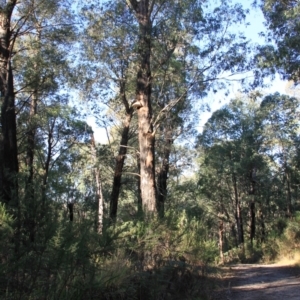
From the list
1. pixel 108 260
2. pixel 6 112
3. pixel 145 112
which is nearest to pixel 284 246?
pixel 145 112

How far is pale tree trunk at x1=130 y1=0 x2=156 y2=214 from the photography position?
10.4m

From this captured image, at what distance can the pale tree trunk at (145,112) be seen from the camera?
1039 cm

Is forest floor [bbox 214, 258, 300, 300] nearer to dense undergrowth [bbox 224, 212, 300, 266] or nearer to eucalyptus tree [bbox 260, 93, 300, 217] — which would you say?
dense undergrowth [bbox 224, 212, 300, 266]

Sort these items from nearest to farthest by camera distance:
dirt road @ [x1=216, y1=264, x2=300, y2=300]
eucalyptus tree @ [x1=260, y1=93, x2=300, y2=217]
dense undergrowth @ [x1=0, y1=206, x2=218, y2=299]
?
dense undergrowth @ [x1=0, y1=206, x2=218, y2=299]
dirt road @ [x1=216, y1=264, x2=300, y2=300]
eucalyptus tree @ [x1=260, y1=93, x2=300, y2=217]

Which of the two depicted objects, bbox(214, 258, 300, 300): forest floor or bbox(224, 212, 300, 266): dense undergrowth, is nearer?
bbox(214, 258, 300, 300): forest floor

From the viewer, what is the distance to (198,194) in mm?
34438

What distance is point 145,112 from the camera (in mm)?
11109

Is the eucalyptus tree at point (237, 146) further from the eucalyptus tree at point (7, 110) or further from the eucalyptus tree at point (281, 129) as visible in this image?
the eucalyptus tree at point (7, 110)

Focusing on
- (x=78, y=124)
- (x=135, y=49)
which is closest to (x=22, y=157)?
(x=78, y=124)

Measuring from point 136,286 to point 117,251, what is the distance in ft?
1.93

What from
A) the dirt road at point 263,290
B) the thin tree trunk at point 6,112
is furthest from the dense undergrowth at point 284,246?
the thin tree trunk at point 6,112

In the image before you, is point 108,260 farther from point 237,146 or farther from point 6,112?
point 237,146

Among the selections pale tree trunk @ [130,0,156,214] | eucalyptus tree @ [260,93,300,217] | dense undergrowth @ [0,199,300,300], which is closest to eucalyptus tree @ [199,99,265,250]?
eucalyptus tree @ [260,93,300,217]

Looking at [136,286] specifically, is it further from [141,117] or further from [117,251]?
[141,117]
